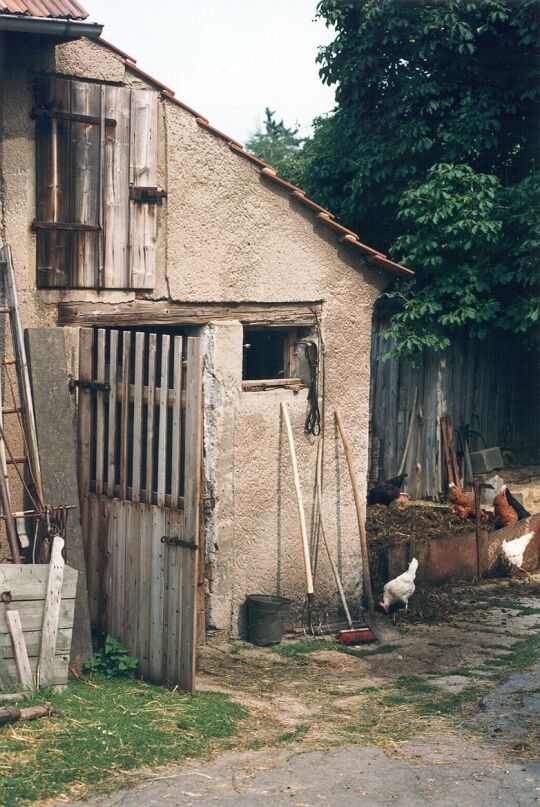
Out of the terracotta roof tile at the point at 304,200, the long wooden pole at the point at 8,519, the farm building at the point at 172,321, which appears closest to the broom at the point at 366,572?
the farm building at the point at 172,321

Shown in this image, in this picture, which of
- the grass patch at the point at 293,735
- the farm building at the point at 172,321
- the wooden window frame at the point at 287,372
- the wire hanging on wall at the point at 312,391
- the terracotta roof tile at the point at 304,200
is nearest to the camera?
the grass patch at the point at 293,735

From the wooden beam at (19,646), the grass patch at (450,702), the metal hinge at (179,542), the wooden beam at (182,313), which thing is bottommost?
the grass patch at (450,702)

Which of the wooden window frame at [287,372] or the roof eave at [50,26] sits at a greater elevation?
the roof eave at [50,26]

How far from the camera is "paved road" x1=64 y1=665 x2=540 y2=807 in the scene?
5.89m

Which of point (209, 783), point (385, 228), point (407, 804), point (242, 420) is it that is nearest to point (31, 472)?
point (242, 420)

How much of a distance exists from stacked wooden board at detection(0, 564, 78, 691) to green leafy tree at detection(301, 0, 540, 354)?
7673 millimetres

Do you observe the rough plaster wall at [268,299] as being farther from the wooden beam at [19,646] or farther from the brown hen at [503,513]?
the brown hen at [503,513]

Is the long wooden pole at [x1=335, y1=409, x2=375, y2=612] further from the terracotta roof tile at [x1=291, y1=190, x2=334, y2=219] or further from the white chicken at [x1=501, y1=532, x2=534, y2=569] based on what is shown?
the white chicken at [x1=501, y1=532, x2=534, y2=569]

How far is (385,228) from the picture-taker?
16.5 meters

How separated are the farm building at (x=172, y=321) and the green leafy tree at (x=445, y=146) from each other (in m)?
4.40

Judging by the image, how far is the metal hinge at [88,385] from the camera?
8.35 metres

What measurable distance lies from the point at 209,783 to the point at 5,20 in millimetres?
5170

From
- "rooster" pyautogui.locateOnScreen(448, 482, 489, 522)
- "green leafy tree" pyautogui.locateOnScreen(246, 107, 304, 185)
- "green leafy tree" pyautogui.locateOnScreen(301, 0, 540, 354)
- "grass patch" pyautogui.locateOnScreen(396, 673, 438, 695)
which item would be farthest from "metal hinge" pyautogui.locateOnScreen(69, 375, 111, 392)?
"green leafy tree" pyautogui.locateOnScreen(246, 107, 304, 185)

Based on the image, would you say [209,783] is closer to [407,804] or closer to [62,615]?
[407,804]
